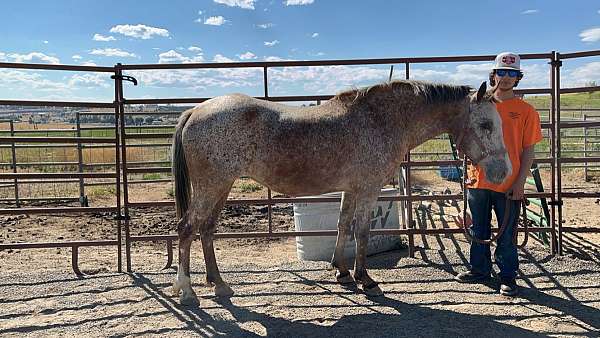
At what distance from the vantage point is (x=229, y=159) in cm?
388

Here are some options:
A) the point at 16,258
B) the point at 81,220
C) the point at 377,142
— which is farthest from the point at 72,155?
the point at 377,142

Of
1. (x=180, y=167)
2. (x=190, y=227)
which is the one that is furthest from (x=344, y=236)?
(x=180, y=167)

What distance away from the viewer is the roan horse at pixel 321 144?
3.89 metres

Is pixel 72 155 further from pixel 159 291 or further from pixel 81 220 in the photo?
pixel 159 291

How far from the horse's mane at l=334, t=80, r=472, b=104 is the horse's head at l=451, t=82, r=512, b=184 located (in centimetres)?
14

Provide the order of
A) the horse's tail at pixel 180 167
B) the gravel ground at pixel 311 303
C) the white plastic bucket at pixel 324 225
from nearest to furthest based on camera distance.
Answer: the gravel ground at pixel 311 303
the horse's tail at pixel 180 167
the white plastic bucket at pixel 324 225

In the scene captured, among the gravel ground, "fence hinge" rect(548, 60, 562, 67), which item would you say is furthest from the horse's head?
"fence hinge" rect(548, 60, 562, 67)

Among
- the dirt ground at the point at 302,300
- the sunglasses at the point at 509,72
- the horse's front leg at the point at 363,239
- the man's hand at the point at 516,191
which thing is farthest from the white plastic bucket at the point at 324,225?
the sunglasses at the point at 509,72

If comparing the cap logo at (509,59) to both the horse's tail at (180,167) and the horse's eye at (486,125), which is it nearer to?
the horse's eye at (486,125)

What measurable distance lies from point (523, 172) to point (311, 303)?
218cm

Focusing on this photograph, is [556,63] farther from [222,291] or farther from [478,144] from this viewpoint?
[222,291]

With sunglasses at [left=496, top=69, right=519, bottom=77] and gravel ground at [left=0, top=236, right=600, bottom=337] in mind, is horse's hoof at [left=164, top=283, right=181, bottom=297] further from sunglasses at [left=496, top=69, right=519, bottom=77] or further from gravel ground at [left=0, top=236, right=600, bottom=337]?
sunglasses at [left=496, top=69, right=519, bottom=77]

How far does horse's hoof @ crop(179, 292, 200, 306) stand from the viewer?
3.95 m

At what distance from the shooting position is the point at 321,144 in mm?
3936
